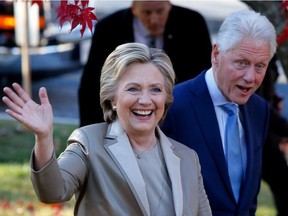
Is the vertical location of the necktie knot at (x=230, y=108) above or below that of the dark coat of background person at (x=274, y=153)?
above

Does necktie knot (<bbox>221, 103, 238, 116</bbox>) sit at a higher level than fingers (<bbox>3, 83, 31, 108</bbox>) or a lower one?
lower

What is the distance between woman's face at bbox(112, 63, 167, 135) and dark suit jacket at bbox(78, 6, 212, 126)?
2041 mm

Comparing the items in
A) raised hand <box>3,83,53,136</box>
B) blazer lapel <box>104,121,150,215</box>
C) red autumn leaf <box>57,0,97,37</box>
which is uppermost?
raised hand <box>3,83,53,136</box>

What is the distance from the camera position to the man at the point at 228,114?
411 centimetres

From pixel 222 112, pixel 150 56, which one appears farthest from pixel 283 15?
pixel 150 56

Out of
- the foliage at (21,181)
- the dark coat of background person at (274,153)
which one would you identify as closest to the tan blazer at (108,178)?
the dark coat of background person at (274,153)

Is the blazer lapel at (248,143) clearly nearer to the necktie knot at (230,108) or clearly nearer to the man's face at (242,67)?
the necktie knot at (230,108)

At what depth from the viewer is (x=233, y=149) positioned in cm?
429

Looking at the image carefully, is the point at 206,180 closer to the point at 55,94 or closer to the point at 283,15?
→ the point at 283,15

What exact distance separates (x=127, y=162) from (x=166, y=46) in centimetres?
226

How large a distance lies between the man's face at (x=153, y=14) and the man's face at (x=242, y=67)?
146 cm

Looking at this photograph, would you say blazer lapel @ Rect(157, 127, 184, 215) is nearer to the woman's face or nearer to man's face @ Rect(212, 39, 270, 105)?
the woman's face

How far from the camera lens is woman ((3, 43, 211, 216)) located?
11.5ft

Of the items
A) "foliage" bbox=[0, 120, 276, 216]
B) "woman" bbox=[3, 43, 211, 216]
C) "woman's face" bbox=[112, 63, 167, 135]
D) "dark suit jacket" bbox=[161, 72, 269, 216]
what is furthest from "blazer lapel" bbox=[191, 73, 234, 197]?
"foliage" bbox=[0, 120, 276, 216]
